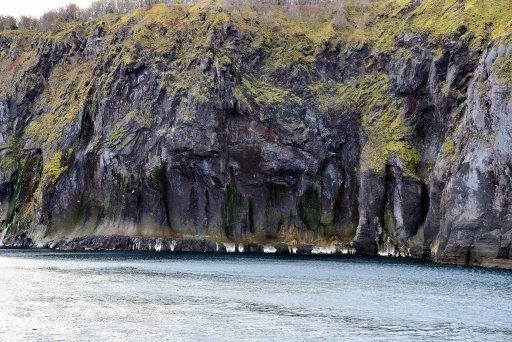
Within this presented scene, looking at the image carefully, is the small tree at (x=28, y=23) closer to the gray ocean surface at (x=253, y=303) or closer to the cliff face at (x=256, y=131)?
the cliff face at (x=256, y=131)

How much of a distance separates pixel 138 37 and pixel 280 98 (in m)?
32.8

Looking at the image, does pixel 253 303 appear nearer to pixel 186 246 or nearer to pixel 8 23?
pixel 186 246

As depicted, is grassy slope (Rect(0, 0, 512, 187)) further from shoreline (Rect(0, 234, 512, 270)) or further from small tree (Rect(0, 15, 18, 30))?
small tree (Rect(0, 15, 18, 30))

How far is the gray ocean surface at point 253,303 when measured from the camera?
41594mm

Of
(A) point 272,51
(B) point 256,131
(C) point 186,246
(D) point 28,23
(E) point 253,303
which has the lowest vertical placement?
(E) point 253,303

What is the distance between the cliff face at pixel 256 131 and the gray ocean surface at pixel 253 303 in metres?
31.7

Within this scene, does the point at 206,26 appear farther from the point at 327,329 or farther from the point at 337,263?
the point at 327,329

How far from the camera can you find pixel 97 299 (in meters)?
55.0

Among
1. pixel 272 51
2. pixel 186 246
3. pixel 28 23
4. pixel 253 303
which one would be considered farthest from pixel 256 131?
pixel 28 23

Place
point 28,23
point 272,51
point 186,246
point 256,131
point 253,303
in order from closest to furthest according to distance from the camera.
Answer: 1. point 253,303
2. point 186,246
3. point 256,131
4. point 272,51
5. point 28,23

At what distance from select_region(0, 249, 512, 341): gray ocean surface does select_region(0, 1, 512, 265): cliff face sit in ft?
104

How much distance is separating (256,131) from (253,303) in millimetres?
81193

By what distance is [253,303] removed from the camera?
5356 centimetres

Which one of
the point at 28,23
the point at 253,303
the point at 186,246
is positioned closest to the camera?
the point at 253,303
